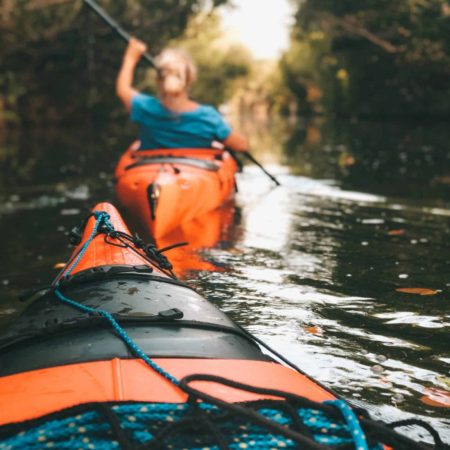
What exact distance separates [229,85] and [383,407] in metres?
61.5

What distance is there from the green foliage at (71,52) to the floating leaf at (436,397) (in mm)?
20800

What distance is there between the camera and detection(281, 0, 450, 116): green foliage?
914 inches

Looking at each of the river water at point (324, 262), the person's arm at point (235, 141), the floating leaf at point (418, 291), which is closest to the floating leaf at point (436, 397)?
the river water at point (324, 262)

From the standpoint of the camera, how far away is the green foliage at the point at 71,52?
22.5 m

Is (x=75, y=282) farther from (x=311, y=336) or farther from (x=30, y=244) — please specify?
(x=30, y=244)

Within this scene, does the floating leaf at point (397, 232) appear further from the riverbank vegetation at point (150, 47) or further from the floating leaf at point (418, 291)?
the riverbank vegetation at point (150, 47)

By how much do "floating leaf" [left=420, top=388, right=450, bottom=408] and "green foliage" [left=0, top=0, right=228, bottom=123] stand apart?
68.2 ft

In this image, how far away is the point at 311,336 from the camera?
10.6ft

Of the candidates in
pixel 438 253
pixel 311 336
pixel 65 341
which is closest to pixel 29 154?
pixel 438 253

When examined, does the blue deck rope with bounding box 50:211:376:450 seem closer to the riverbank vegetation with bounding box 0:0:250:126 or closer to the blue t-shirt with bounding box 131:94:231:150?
the blue t-shirt with bounding box 131:94:231:150

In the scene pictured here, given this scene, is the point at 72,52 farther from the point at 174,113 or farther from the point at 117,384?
the point at 117,384

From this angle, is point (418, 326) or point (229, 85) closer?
point (418, 326)

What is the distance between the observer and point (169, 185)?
553 cm

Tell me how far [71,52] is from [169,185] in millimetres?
20904
